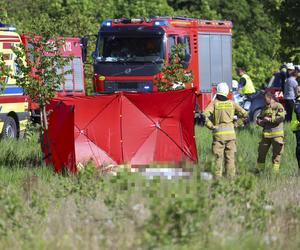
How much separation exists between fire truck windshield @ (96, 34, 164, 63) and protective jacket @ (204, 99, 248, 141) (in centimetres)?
1018

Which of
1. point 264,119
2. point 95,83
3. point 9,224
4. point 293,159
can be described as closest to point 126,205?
point 9,224

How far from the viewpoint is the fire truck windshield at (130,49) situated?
24.6 meters

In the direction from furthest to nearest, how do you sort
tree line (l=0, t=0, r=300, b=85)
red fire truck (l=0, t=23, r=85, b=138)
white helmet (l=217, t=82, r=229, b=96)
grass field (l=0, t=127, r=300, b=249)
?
tree line (l=0, t=0, r=300, b=85) < red fire truck (l=0, t=23, r=85, b=138) < white helmet (l=217, t=82, r=229, b=96) < grass field (l=0, t=127, r=300, b=249)

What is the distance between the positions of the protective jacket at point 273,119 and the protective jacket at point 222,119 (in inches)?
49.7

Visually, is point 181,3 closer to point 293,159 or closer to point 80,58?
point 80,58

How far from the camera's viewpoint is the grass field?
7.57m

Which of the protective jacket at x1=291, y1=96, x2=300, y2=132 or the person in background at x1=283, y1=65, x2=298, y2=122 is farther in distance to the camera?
the person in background at x1=283, y1=65, x2=298, y2=122

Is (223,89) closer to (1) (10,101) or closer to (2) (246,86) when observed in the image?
(1) (10,101)

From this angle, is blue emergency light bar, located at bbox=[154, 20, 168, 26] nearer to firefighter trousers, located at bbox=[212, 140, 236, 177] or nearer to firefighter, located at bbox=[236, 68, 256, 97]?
firefighter, located at bbox=[236, 68, 256, 97]

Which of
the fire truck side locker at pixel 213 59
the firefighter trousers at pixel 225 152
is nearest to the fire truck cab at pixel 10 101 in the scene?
the fire truck side locker at pixel 213 59

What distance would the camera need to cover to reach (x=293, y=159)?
17.2 metres

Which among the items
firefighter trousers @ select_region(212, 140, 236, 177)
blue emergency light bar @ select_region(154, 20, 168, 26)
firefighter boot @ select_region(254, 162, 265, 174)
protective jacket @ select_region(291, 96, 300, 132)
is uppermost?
blue emergency light bar @ select_region(154, 20, 168, 26)

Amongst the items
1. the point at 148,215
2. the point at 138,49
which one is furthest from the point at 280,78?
the point at 148,215

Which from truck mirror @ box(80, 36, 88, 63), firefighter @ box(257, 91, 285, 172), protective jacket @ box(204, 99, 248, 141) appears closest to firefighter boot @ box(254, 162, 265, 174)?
firefighter @ box(257, 91, 285, 172)
